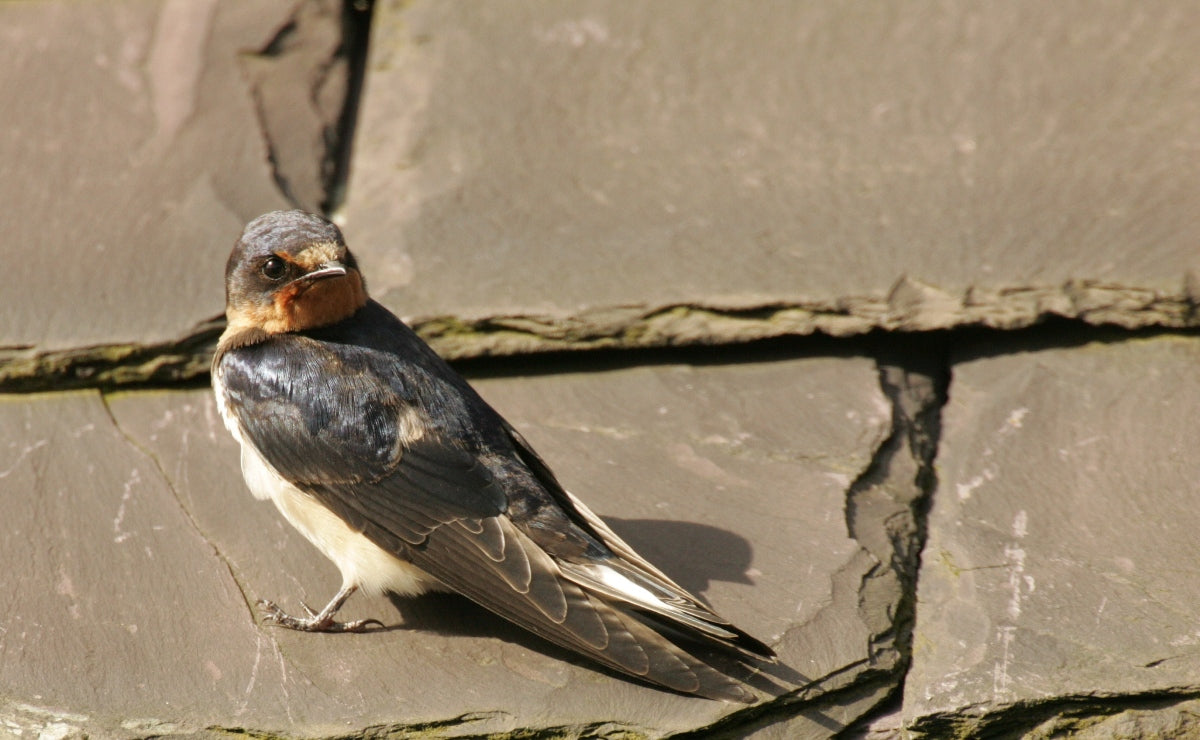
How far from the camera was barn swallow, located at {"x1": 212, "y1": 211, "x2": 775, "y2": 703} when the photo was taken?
3086mm

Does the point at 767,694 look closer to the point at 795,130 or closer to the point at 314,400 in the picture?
the point at 314,400

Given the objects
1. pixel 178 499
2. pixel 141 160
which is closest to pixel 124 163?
pixel 141 160

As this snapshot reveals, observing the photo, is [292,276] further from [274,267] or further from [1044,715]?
[1044,715]

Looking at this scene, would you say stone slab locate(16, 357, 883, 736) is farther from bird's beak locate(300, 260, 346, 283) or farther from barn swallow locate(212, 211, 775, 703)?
bird's beak locate(300, 260, 346, 283)

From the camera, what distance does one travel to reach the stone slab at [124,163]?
4.36 m

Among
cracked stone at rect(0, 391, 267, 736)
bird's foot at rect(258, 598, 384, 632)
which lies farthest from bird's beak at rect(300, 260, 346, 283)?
bird's foot at rect(258, 598, 384, 632)

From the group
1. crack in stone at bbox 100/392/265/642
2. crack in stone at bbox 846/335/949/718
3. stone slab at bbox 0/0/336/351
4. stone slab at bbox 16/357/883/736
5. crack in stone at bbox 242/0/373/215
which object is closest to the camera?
stone slab at bbox 16/357/883/736

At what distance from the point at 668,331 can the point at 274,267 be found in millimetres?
1294

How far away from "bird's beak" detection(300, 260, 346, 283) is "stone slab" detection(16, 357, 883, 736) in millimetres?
693

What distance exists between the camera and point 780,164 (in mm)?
4926

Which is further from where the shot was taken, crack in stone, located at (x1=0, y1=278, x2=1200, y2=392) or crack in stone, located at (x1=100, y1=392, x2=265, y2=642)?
crack in stone, located at (x1=0, y1=278, x2=1200, y2=392)

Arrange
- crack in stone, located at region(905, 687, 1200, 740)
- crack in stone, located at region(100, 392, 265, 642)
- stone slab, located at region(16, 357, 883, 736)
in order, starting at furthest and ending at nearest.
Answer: crack in stone, located at region(100, 392, 265, 642) < stone slab, located at region(16, 357, 883, 736) < crack in stone, located at region(905, 687, 1200, 740)

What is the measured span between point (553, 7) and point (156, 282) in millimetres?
2213

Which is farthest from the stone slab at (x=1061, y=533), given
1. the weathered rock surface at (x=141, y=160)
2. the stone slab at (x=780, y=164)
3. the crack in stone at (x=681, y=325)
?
the weathered rock surface at (x=141, y=160)
